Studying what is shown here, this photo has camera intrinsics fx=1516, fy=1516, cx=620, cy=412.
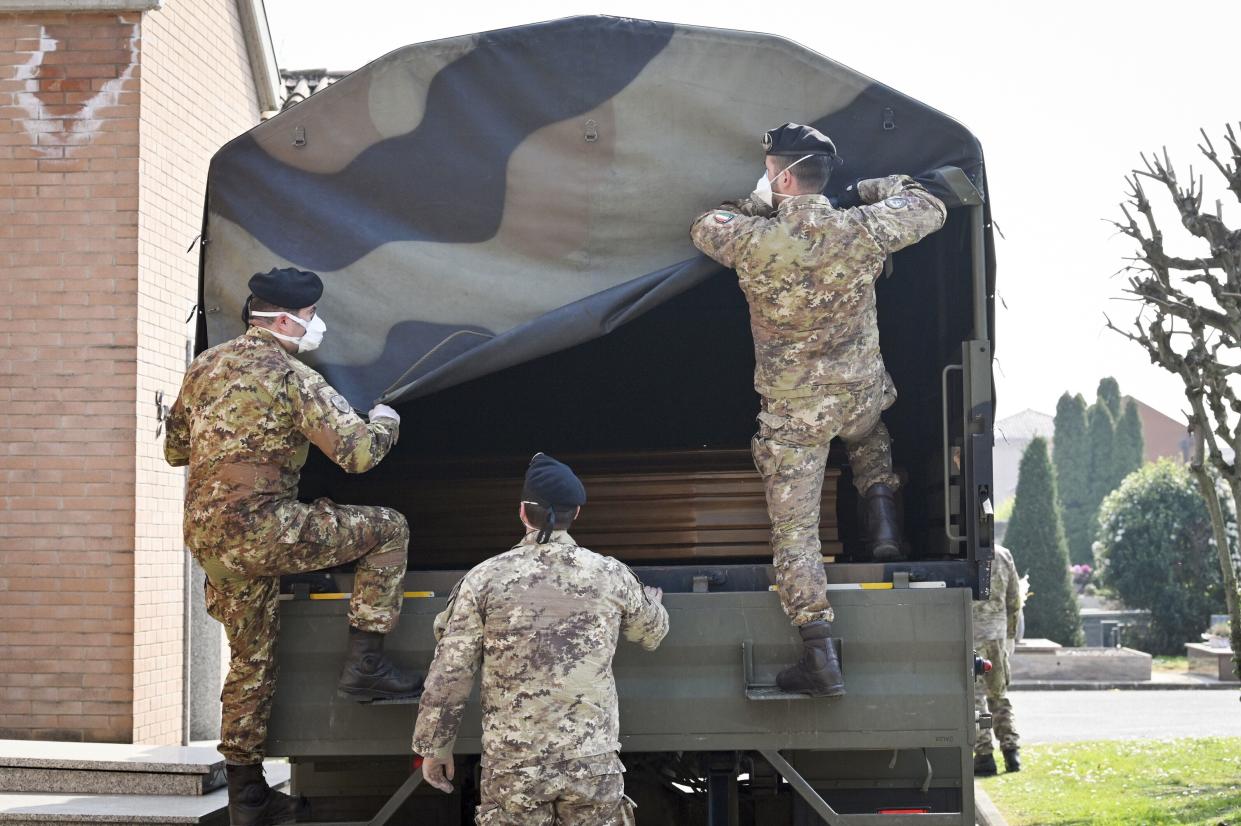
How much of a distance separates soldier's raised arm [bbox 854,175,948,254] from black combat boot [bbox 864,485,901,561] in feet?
3.49

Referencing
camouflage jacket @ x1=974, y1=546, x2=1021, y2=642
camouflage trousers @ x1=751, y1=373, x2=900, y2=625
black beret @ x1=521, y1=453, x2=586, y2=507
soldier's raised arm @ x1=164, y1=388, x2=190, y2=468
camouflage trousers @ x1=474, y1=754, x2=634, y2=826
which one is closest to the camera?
camouflage trousers @ x1=474, y1=754, x2=634, y2=826

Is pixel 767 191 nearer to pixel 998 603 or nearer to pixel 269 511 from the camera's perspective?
pixel 269 511

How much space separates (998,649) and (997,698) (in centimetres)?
42

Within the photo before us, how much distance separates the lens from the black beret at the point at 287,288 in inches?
209

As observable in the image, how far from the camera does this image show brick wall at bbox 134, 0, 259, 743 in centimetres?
960

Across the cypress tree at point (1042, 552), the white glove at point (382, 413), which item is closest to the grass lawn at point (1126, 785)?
the white glove at point (382, 413)

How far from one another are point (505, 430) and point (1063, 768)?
20.6 feet

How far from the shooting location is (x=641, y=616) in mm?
4914

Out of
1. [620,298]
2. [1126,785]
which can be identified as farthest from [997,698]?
[620,298]

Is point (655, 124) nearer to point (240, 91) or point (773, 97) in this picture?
point (773, 97)

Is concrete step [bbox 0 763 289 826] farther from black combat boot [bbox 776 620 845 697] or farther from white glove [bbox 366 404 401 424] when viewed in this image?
black combat boot [bbox 776 620 845 697]

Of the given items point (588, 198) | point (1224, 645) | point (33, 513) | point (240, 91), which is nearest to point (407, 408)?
point (588, 198)

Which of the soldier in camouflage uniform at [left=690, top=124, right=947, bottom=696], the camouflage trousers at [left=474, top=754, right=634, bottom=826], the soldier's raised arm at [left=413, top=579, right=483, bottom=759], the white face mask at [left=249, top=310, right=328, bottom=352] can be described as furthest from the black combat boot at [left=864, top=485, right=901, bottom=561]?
the white face mask at [left=249, top=310, right=328, bottom=352]

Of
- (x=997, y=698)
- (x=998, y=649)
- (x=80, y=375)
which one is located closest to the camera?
(x=80, y=375)
